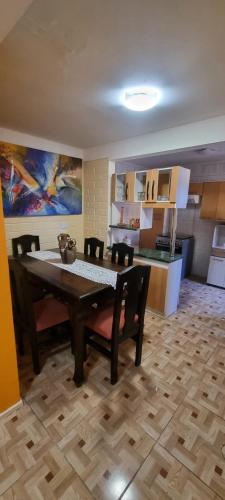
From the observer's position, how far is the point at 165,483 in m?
1.12

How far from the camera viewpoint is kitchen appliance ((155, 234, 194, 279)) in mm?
4039

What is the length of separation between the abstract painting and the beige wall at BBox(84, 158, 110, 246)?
0.15m

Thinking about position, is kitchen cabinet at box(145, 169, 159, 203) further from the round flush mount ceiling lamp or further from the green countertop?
the round flush mount ceiling lamp

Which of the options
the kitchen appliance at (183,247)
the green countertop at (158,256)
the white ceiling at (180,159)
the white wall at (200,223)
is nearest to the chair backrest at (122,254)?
the green countertop at (158,256)

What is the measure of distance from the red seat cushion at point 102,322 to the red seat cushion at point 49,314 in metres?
0.26

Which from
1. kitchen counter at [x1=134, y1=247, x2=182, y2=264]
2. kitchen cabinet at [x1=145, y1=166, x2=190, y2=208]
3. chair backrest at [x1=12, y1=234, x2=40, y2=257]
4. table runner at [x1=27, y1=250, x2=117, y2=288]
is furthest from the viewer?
chair backrest at [x1=12, y1=234, x2=40, y2=257]

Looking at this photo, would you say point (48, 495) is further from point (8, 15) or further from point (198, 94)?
point (198, 94)

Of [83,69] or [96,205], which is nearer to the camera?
[83,69]

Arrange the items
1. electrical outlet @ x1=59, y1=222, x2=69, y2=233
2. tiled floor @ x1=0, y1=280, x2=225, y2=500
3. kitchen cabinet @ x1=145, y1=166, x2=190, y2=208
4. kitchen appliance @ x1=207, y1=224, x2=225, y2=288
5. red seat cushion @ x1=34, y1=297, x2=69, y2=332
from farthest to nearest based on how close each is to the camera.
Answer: kitchen appliance @ x1=207, y1=224, x2=225, y2=288 → electrical outlet @ x1=59, y1=222, x2=69, y2=233 → kitchen cabinet @ x1=145, y1=166, x2=190, y2=208 → red seat cushion @ x1=34, y1=297, x2=69, y2=332 → tiled floor @ x1=0, y1=280, x2=225, y2=500

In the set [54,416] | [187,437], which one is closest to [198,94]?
[187,437]

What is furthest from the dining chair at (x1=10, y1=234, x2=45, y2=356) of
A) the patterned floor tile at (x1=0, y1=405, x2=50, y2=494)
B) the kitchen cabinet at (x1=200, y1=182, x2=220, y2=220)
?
the kitchen cabinet at (x1=200, y1=182, x2=220, y2=220)

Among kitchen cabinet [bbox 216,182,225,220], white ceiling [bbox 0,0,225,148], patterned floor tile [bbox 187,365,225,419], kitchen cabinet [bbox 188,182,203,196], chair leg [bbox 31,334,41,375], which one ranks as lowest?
patterned floor tile [bbox 187,365,225,419]

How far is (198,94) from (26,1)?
138cm

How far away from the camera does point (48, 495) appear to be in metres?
1.05
